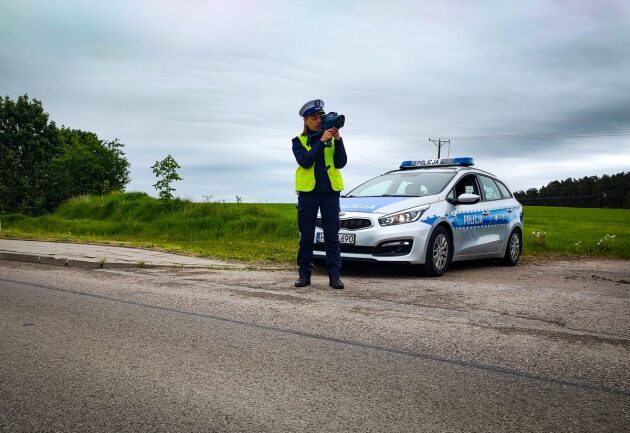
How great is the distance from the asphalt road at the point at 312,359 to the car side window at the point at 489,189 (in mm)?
3386

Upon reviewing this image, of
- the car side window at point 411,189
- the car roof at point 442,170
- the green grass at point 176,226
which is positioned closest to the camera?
the car side window at point 411,189

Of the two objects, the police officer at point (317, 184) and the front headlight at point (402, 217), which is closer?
the police officer at point (317, 184)

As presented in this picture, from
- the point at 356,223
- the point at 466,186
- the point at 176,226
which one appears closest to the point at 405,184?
the point at 466,186

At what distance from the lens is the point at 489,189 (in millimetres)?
10711

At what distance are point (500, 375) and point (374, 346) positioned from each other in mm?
996

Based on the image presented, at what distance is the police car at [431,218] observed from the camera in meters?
8.42

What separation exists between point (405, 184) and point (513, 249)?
2757 millimetres

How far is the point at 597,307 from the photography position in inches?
241

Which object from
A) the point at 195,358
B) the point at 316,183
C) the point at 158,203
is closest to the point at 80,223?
the point at 158,203

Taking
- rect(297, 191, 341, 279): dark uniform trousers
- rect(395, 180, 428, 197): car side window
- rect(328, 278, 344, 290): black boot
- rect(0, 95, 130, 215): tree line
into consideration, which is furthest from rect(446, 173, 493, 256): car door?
rect(0, 95, 130, 215): tree line

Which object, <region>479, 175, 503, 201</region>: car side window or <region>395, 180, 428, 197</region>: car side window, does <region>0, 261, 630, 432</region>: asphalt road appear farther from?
<region>479, 175, 503, 201</region>: car side window

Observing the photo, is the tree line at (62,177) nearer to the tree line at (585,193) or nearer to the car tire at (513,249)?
the car tire at (513,249)

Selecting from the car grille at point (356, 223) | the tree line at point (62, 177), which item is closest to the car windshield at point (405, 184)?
the car grille at point (356, 223)

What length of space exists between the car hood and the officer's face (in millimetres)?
1829
